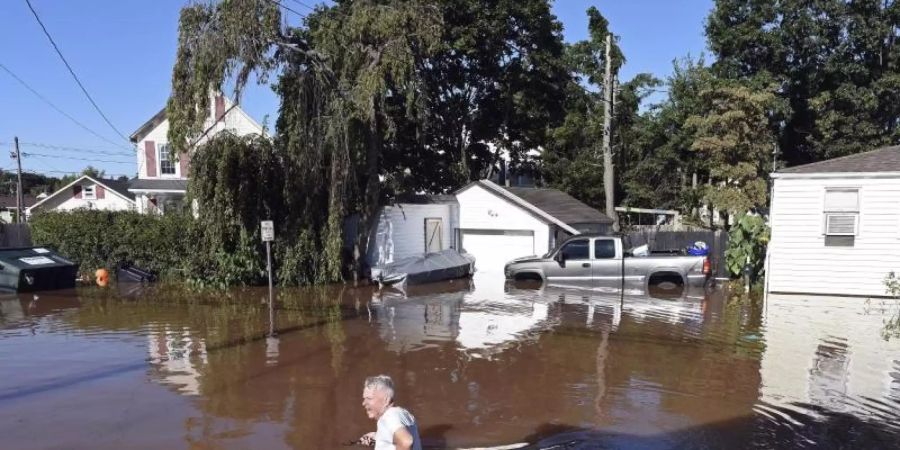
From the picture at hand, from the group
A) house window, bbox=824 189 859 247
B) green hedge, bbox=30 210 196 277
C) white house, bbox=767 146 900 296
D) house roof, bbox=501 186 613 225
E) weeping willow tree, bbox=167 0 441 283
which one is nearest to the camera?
white house, bbox=767 146 900 296

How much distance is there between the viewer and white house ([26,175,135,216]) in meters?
43.0

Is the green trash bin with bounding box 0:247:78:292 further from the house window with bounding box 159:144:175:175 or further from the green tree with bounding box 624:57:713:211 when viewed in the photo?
the green tree with bounding box 624:57:713:211

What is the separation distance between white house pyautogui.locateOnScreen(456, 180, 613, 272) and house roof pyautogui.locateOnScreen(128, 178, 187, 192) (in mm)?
15987

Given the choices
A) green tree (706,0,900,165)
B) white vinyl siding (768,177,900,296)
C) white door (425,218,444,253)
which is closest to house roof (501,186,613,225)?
white door (425,218,444,253)

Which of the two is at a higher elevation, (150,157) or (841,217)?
(150,157)

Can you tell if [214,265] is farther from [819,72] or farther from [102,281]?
[819,72]

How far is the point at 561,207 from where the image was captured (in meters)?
24.4

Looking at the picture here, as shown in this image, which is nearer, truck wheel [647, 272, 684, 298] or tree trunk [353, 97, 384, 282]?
truck wheel [647, 272, 684, 298]

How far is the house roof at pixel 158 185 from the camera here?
33156 mm

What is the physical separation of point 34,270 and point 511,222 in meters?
14.4

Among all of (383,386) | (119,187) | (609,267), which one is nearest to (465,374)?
(383,386)

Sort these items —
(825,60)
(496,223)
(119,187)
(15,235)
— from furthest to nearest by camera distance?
1. (119,187)
2. (825,60)
3. (15,235)
4. (496,223)

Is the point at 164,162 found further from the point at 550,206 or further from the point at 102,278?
the point at 550,206

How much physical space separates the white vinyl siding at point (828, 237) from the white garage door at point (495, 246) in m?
8.11
